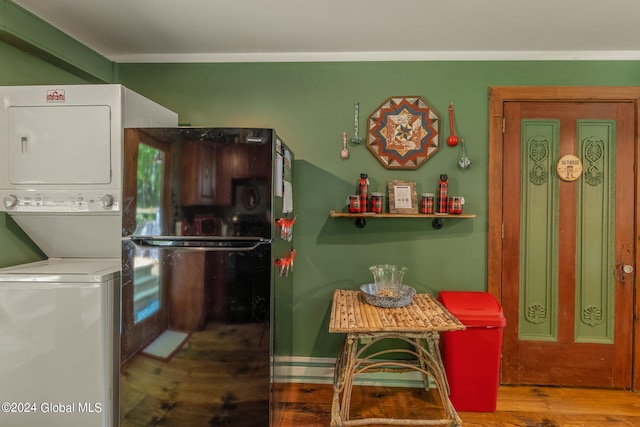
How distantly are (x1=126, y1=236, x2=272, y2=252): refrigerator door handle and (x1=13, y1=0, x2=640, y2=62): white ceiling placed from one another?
1.32m

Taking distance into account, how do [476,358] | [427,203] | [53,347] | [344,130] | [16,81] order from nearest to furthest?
1. [53,347]
2. [16,81]
3. [476,358]
4. [427,203]
5. [344,130]

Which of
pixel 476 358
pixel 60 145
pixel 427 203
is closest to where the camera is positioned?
pixel 60 145

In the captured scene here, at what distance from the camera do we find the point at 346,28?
2.13m

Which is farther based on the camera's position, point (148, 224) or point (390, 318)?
point (390, 318)

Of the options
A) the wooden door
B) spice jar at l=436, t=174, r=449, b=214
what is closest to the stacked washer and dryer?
spice jar at l=436, t=174, r=449, b=214

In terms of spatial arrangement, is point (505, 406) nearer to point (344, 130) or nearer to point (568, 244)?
point (568, 244)

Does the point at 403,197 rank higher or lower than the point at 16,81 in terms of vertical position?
lower

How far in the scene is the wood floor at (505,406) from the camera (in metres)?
2.06

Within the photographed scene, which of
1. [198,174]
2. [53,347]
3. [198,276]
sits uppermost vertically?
[198,174]

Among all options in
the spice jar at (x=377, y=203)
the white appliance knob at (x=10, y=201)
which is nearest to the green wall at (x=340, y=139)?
the spice jar at (x=377, y=203)

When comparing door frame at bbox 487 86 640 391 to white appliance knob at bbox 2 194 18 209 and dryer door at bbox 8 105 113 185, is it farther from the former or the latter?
white appliance knob at bbox 2 194 18 209

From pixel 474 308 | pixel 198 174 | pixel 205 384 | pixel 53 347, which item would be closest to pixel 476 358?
pixel 474 308

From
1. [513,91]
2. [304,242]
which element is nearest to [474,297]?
[304,242]

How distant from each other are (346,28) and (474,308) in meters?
1.97
